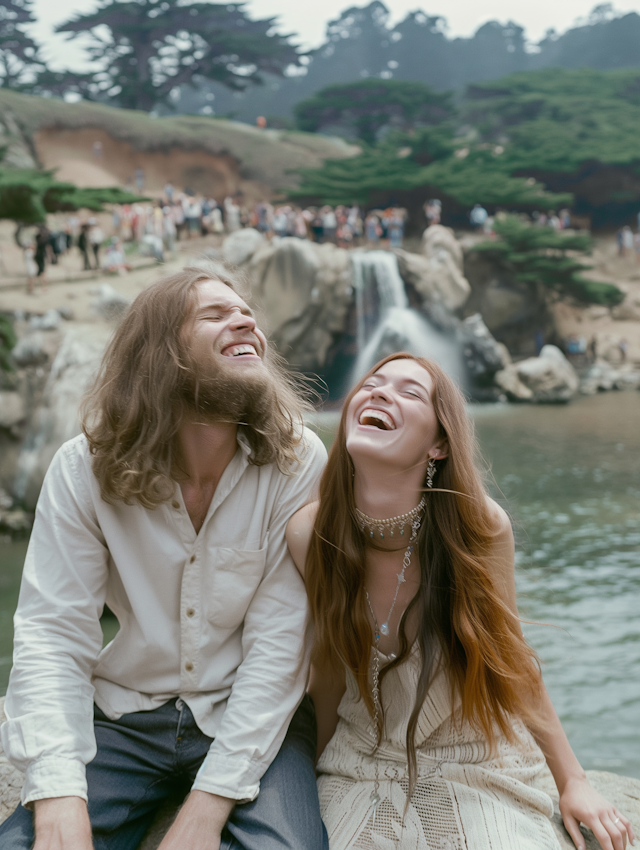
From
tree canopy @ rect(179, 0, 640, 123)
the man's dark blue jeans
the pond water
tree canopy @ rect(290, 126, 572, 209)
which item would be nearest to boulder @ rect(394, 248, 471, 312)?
the pond water

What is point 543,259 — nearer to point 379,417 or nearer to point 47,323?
point 47,323

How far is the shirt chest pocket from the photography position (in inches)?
71.2

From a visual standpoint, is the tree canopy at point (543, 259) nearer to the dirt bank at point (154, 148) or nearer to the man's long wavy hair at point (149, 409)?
the dirt bank at point (154, 148)

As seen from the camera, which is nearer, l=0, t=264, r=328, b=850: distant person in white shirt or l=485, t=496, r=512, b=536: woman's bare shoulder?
l=0, t=264, r=328, b=850: distant person in white shirt

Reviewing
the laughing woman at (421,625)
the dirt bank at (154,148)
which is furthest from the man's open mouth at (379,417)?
the dirt bank at (154,148)

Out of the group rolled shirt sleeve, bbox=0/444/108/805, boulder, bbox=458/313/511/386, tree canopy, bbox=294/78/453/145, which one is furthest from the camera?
tree canopy, bbox=294/78/453/145

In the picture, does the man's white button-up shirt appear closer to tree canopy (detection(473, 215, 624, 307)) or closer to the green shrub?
the green shrub

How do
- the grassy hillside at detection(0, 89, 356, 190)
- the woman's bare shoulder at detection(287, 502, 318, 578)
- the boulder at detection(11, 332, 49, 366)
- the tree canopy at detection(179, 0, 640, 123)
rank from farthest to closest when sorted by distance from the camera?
the tree canopy at detection(179, 0, 640, 123) < the grassy hillside at detection(0, 89, 356, 190) < the boulder at detection(11, 332, 49, 366) < the woman's bare shoulder at detection(287, 502, 318, 578)

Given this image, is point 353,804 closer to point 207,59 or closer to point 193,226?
point 193,226

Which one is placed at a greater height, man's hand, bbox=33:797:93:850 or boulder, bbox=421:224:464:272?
man's hand, bbox=33:797:93:850

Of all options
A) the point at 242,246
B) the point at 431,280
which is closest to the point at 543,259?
the point at 431,280

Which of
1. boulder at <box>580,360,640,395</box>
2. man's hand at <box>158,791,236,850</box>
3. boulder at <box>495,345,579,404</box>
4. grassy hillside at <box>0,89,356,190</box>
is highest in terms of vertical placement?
grassy hillside at <box>0,89,356,190</box>

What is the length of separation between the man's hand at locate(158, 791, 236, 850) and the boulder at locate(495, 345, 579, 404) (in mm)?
16586

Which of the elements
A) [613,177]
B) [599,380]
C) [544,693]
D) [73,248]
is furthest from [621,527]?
[613,177]
